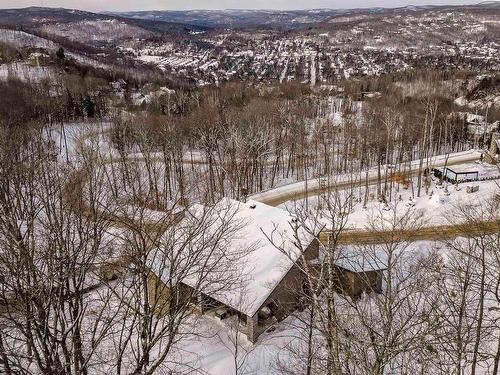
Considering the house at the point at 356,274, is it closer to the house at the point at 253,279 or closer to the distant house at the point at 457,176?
the house at the point at 253,279

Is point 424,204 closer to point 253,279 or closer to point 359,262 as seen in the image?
point 359,262

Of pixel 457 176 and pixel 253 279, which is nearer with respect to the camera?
pixel 253 279

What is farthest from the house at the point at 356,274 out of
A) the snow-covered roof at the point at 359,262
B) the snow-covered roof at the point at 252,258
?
the snow-covered roof at the point at 252,258

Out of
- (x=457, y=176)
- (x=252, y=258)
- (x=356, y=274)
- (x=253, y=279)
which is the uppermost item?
(x=252, y=258)

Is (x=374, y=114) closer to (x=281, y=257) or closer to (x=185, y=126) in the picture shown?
(x=185, y=126)

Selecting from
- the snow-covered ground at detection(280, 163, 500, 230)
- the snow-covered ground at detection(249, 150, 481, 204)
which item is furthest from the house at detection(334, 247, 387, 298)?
the snow-covered ground at detection(249, 150, 481, 204)

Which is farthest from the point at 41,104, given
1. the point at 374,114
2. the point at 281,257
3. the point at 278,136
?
the point at 281,257

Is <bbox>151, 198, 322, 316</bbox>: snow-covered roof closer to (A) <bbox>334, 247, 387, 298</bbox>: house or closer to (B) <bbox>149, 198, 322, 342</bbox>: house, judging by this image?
(B) <bbox>149, 198, 322, 342</bbox>: house

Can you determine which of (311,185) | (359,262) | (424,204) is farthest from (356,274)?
(311,185)
